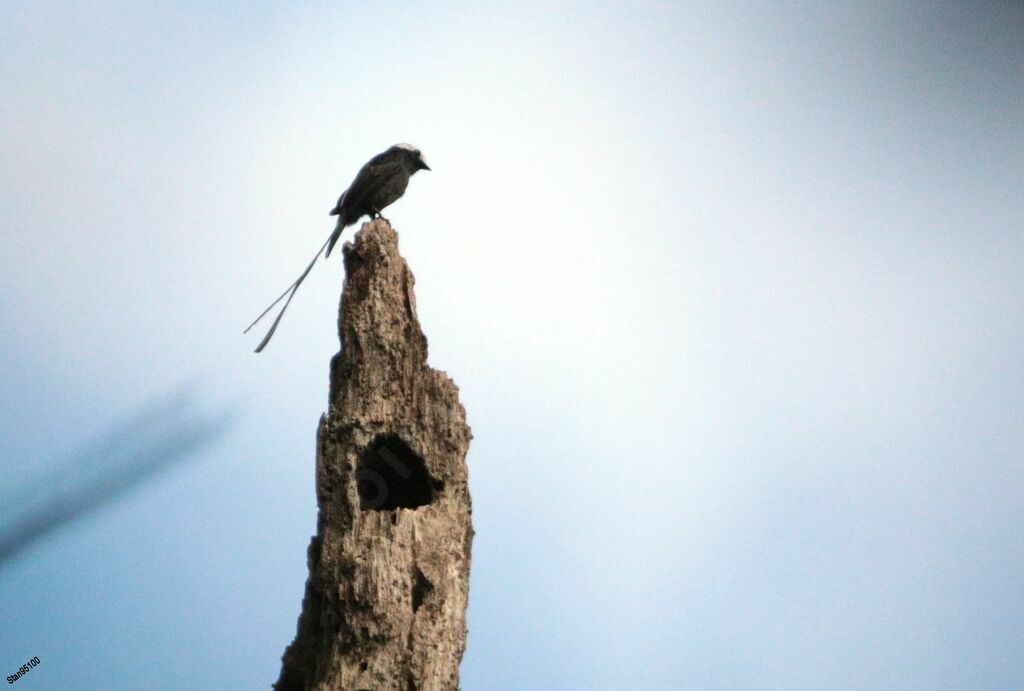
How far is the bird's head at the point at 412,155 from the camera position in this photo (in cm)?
456

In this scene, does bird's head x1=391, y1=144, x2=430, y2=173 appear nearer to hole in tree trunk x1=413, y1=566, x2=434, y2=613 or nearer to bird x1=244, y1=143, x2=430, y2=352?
bird x1=244, y1=143, x2=430, y2=352

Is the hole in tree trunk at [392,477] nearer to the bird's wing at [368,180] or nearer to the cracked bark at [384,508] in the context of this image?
the cracked bark at [384,508]

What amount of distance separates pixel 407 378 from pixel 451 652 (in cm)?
105

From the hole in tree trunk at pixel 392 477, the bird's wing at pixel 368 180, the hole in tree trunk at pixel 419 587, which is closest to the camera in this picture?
the hole in tree trunk at pixel 419 587

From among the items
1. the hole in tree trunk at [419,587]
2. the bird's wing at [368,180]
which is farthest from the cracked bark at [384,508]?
the bird's wing at [368,180]

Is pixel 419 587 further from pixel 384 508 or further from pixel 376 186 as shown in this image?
pixel 376 186

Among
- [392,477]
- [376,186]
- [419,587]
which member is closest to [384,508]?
[392,477]

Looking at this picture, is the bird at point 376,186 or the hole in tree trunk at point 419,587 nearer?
the hole in tree trunk at point 419,587

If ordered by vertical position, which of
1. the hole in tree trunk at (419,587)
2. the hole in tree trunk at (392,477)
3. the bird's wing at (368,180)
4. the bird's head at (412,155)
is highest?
the bird's head at (412,155)

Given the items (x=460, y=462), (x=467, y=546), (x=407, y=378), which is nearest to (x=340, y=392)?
(x=407, y=378)

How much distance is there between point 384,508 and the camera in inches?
160

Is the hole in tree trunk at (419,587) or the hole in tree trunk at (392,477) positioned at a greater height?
the hole in tree trunk at (392,477)

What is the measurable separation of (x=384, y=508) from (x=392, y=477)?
0.55ft

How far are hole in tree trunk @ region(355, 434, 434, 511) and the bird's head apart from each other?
1.51m
